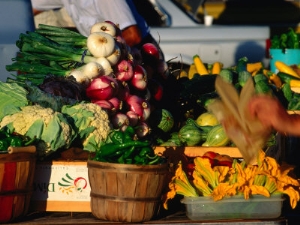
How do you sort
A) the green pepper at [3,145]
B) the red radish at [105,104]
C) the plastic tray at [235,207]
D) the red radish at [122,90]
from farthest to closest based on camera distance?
the red radish at [122,90]
the red radish at [105,104]
the plastic tray at [235,207]
the green pepper at [3,145]

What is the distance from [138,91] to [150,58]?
0.62m

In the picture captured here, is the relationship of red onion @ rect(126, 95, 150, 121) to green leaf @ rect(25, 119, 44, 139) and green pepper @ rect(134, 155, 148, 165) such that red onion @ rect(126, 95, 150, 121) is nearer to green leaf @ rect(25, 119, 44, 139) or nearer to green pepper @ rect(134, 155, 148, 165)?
green leaf @ rect(25, 119, 44, 139)

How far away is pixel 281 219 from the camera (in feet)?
15.3

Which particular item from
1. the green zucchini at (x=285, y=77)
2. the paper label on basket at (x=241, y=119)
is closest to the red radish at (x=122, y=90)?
the paper label on basket at (x=241, y=119)

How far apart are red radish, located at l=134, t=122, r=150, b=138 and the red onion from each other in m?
0.07

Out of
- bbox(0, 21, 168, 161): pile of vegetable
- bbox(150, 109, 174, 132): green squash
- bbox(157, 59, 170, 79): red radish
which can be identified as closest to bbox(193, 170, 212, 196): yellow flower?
bbox(0, 21, 168, 161): pile of vegetable

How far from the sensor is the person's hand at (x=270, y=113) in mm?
3383

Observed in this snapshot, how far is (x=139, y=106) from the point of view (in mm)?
5621

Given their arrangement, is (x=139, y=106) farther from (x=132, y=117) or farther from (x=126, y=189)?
(x=126, y=189)

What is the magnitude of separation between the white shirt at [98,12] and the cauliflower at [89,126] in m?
2.16

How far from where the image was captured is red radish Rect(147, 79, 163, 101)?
6184mm

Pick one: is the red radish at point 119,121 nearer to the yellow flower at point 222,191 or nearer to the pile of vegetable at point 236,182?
the pile of vegetable at point 236,182

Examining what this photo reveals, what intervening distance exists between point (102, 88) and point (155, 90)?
91cm

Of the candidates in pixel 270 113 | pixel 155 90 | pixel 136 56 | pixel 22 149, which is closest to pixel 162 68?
pixel 155 90
